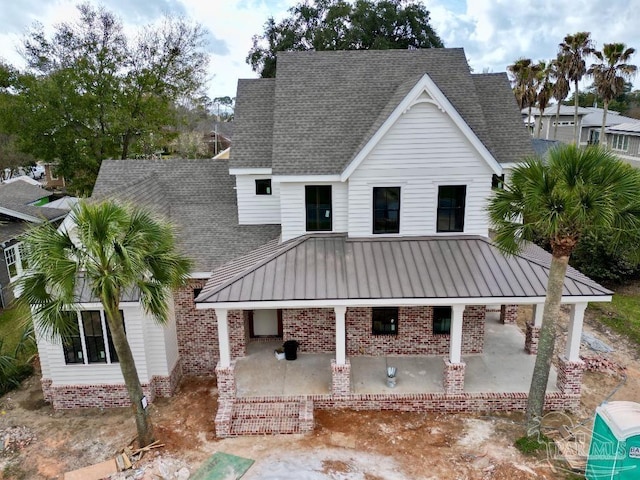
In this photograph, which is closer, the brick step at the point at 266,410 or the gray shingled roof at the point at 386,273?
the gray shingled roof at the point at 386,273

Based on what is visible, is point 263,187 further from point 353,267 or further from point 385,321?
point 385,321

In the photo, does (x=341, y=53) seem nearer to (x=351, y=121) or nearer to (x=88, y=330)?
(x=351, y=121)

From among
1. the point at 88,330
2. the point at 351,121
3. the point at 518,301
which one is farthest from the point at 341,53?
the point at 88,330

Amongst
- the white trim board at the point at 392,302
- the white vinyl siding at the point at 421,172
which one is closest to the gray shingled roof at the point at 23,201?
the white trim board at the point at 392,302

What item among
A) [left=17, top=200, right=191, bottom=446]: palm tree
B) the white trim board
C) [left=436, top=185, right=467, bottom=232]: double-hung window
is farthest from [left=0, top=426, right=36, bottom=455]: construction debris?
[left=436, top=185, right=467, bottom=232]: double-hung window

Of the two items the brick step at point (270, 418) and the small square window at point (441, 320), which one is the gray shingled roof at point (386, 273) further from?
the brick step at point (270, 418)

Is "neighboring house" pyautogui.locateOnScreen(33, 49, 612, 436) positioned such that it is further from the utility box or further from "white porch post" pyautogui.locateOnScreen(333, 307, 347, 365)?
the utility box
